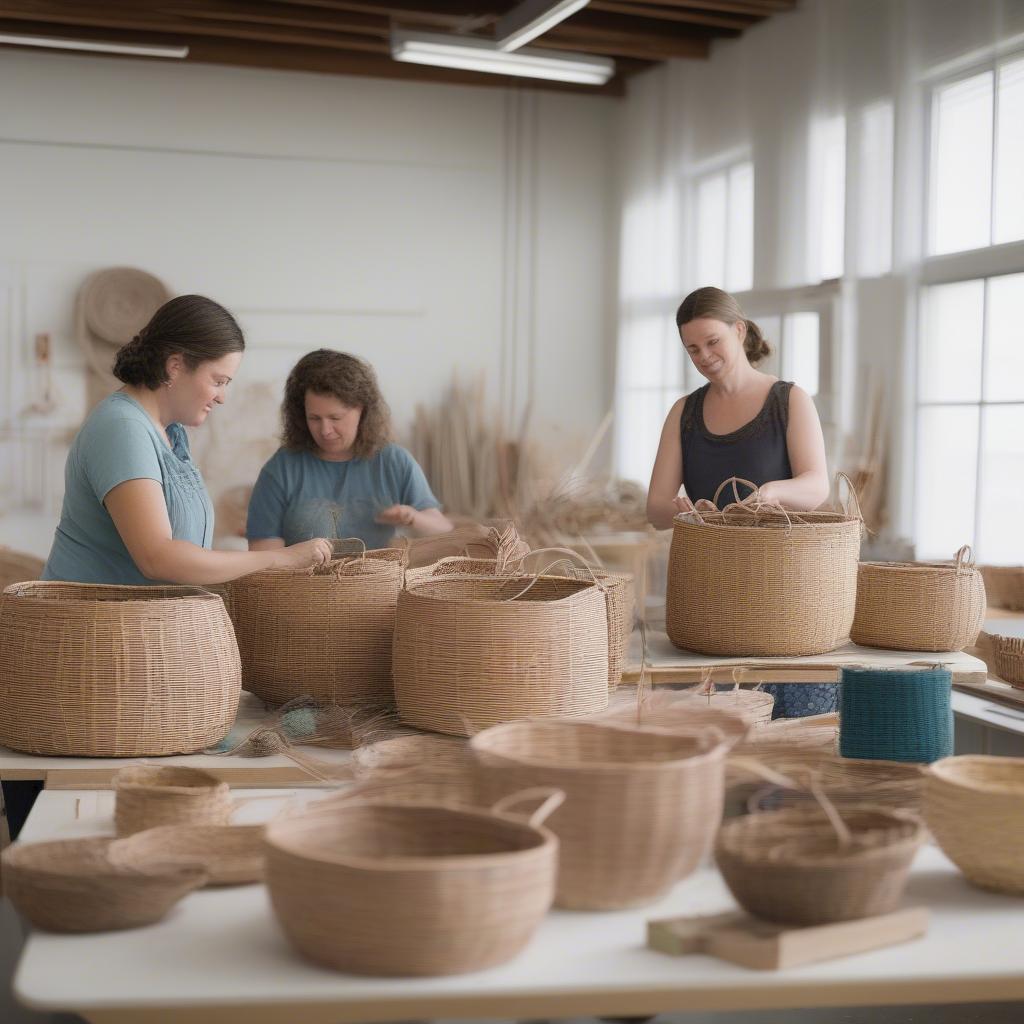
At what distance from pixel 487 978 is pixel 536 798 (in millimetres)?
221

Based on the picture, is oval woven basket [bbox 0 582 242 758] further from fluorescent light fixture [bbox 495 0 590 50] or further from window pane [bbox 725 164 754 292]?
window pane [bbox 725 164 754 292]

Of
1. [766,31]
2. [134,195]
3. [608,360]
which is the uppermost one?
[766,31]

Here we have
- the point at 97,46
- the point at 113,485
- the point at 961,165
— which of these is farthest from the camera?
the point at 97,46

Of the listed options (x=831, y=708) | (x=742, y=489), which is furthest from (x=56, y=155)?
(x=831, y=708)

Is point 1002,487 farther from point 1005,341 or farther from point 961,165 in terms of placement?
point 961,165

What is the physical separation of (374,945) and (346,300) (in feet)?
20.4

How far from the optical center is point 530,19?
5.36 metres

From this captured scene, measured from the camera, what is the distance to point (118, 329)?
678 cm

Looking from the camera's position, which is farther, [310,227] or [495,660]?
[310,227]

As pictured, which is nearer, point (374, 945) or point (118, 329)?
point (374, 945)

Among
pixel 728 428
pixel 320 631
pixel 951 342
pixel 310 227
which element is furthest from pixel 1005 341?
pixel 310 227

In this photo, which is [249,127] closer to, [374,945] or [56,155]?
[56,155]

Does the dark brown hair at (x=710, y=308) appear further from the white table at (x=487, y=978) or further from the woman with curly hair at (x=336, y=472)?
the white table at (x=487, y=978)

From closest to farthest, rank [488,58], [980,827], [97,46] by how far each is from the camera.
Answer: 1. [980,827]
2. [488,58]
3. [97,46]
